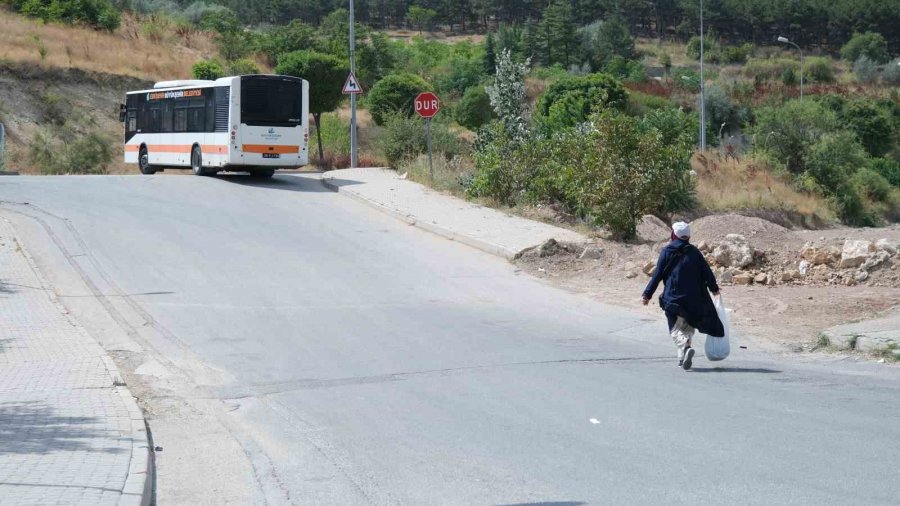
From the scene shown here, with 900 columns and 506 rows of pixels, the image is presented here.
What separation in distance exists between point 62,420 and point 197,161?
23.3m

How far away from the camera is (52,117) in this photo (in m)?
47.8

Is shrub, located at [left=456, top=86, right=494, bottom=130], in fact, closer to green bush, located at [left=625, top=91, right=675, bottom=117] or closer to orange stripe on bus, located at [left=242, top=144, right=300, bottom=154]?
green bush, located at [left=625, top=91, right=675, bottom=117]

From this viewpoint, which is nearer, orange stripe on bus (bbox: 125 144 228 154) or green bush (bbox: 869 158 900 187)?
orange stripe on bus (bbox: 125 144 228 154)

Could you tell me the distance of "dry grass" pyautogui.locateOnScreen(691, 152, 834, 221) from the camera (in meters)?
31.0

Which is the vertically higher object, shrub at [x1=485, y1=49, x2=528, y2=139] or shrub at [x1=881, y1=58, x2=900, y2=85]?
shrub at [x1=881, y1=58, x2=900, y2=85]

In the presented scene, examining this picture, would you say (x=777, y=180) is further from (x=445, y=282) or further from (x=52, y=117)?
(x=52, y=117)

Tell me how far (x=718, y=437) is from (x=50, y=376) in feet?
20.4

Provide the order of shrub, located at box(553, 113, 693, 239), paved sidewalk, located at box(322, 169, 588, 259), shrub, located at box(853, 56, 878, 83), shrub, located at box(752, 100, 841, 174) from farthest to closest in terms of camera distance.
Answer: shrub, located at box(853, 56, 878, 83), shrub, located at box(752, 100, 841, 174), paved sidewalk, located at box(322, 169, 588, 259), shrub, located at box(553, 113, 693, 239)

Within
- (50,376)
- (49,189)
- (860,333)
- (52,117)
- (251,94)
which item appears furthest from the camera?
(52,117)

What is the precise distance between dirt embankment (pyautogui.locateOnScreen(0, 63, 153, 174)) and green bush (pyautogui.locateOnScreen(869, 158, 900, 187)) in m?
34.8

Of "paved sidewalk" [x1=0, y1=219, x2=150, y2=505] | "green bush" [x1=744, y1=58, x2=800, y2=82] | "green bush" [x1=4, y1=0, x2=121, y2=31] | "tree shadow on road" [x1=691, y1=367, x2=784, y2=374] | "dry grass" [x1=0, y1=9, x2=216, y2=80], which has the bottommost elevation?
"tree shadow on road" [x1=691, y1=367, x2=784, y2=374]

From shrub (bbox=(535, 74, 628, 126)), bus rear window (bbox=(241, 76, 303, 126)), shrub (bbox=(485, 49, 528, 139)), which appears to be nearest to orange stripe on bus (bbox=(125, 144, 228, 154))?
bus rear window (bbox=(241, 76, 303, 126))

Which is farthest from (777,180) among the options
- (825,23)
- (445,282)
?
(825,23)

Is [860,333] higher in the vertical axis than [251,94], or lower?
lower
